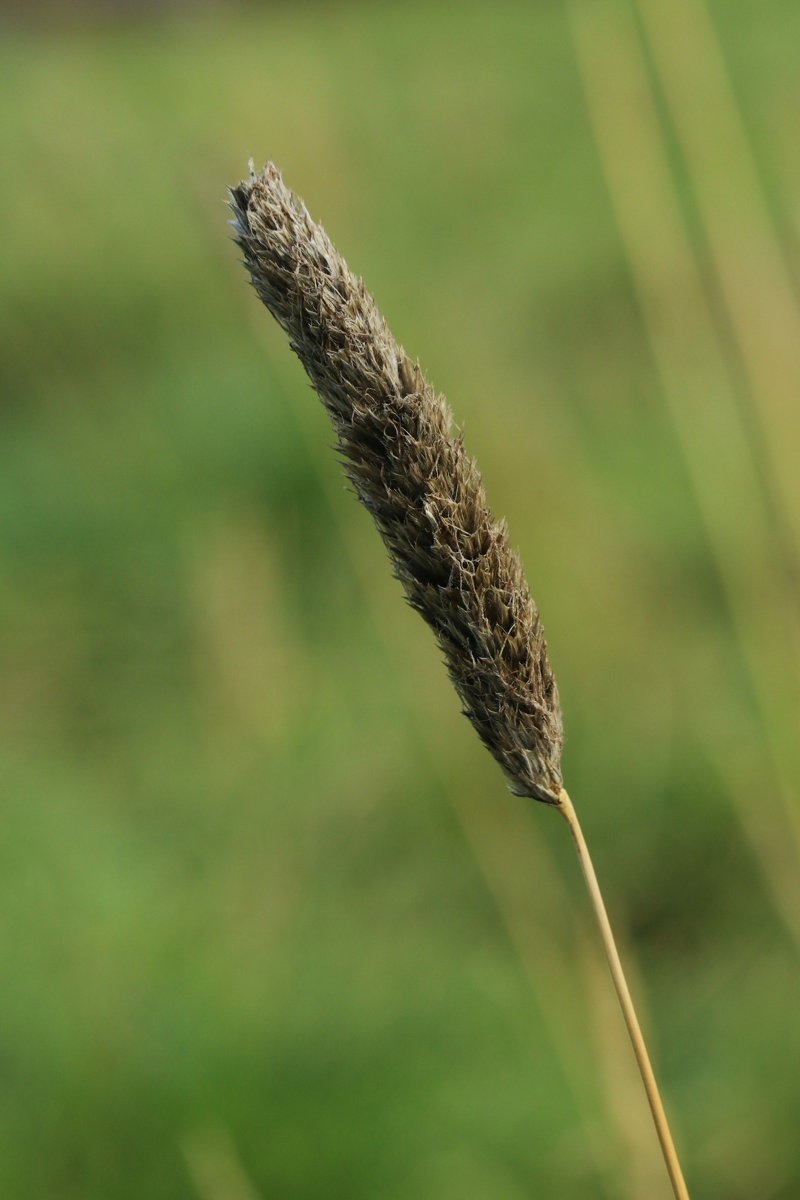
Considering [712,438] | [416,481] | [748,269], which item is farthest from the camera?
[712,438]

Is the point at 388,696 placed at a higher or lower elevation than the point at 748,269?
lower

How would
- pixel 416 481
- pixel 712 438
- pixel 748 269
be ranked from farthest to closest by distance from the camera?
pixel 712 438, pixel 748 269, pixel 416 481

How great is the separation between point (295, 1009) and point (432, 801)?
0.49 metres

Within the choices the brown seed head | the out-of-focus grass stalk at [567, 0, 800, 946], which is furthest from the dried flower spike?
the out-of-focus grass stalk at [567, 0, 800, 946]

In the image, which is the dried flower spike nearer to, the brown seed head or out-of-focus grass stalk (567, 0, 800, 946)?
the brown seed head

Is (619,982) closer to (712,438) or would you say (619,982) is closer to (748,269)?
(748,269)

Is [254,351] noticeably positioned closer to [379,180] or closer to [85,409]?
[85,409]

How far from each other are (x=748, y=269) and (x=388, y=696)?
886 mm

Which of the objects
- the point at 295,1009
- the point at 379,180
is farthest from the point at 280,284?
the point at 379,180

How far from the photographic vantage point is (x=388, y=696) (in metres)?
1.89

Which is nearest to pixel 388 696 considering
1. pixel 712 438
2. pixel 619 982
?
pixel 712 438

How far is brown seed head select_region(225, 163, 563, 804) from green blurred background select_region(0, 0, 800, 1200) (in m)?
0.50

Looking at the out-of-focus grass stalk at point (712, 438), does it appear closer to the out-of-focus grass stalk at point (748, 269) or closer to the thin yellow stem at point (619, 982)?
the out-of-focus grass stalk at point (748, 269)

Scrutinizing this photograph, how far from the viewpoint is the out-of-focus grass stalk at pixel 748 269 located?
957 millimetres
